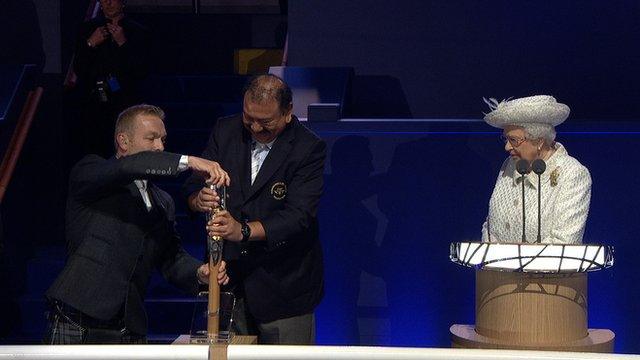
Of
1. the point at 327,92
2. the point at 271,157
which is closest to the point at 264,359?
the point at 271,157

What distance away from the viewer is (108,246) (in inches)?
164

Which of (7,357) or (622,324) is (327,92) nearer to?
(622,324)

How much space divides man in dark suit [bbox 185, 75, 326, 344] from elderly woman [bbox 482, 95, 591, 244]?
2.45 ft

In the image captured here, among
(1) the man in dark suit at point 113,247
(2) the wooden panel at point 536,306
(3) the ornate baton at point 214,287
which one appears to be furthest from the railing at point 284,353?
(2) the wooden panel at point 536,306

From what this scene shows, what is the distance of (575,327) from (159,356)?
2.41m

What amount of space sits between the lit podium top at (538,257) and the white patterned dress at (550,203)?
0.19 m

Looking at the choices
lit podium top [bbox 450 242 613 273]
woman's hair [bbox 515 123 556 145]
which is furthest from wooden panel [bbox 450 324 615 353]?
woman's hair [bbox 515 123 556 145]

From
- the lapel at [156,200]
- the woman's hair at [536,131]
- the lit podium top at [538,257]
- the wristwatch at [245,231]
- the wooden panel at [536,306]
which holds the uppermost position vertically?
the woman's hair at [536,131]

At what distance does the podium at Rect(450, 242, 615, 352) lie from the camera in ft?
14.1

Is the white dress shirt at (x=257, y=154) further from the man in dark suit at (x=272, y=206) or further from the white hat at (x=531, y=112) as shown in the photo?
the white hat at (x=531, y=112)

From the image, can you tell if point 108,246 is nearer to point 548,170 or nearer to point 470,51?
point 548,170

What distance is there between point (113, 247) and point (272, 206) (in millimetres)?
645

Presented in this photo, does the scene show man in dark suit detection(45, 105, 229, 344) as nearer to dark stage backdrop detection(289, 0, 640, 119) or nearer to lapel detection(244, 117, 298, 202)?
lapel detection(244, 117, 298, 202)

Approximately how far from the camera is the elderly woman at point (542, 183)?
4551mm
